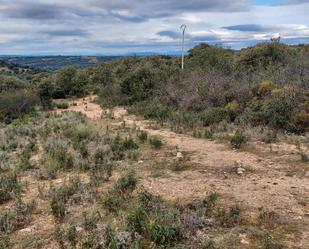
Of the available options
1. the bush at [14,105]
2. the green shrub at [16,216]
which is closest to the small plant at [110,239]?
the green shrub at [16,216]

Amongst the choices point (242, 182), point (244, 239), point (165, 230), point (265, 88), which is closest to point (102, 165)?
point (242, 182)

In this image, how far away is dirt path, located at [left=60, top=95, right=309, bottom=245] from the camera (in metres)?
6.15

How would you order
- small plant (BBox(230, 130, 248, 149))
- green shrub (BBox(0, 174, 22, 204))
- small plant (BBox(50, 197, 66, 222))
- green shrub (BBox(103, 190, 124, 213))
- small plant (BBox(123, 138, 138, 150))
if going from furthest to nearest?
small plant (BBox(123, 138, 138, 150))
small plant (BBox(230, 130, 248, 149))
green shrub (BBox(0, 174, 22, 204))
green shrub (BBox(103, 190, 124, 213))
small plant (BBox(50, 197, 66, 222))

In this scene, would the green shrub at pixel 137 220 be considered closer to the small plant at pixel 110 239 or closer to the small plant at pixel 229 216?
the small plant at pixel 110 239

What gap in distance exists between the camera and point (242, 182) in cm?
715

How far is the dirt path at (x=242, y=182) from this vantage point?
20.2ft

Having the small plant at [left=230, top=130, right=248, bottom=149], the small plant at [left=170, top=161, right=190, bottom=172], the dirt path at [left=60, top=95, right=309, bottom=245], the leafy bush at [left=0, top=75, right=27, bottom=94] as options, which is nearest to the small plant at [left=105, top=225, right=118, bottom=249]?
the dirt path at [left=60, top=95, right=309, bottom=245]

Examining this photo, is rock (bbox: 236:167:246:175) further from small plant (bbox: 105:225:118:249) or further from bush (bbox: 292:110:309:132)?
bush (bbox: 292:110:309:132)

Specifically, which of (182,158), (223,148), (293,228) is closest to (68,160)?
(182,158)

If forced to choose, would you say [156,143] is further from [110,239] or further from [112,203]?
[110,239]

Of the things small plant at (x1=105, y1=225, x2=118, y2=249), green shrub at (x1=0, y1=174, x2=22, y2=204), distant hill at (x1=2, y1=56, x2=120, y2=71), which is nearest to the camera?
small plant at (x1=105, y1=225, x2=118, y2=249)

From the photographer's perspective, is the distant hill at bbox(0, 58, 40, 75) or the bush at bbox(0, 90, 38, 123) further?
the distant hill at bbox(0, 58, 40, 75)

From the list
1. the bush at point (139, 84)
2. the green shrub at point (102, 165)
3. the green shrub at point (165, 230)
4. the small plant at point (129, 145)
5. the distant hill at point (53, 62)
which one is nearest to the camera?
the green shrub at point (165, 230)

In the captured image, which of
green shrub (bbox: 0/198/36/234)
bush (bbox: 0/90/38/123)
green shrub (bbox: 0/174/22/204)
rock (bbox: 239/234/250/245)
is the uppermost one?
rock (bbox: 239/234/250/245)
